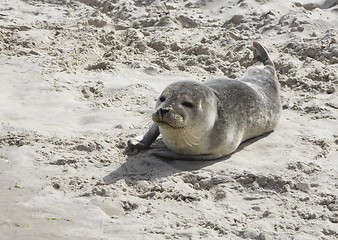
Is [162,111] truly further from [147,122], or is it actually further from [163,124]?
[147,122]

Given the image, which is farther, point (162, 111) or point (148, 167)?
point (148, 167)

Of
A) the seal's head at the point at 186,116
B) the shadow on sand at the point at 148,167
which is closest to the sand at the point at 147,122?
the shadow on sand at the point at 148,167

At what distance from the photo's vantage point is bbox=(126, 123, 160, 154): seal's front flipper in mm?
4715

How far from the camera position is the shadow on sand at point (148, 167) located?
4.35m

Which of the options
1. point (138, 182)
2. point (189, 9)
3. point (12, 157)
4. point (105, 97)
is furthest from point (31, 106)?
point (189, 9)

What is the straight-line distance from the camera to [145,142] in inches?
187

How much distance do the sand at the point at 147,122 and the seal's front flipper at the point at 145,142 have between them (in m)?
0.06

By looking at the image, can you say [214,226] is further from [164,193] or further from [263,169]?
[263,169]

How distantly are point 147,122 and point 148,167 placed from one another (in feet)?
2.75

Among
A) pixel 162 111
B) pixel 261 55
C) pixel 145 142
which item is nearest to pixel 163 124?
pixel 162 111

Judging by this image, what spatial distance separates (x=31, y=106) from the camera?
5.47 meters

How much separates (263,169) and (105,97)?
1777 mm

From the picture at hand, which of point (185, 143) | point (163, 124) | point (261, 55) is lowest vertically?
point (185, 143)

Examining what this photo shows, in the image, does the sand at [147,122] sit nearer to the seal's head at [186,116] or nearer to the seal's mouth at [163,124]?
the seal's head at [186,116]
